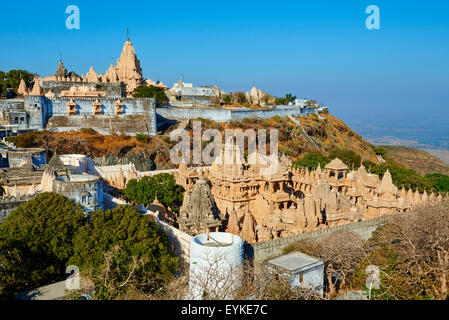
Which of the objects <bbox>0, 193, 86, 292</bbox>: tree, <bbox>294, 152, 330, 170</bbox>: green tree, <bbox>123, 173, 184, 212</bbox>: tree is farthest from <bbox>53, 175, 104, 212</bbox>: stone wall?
<bbox>294, 152, 330, 170</bbox>: green tree

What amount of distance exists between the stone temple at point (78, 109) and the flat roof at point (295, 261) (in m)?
36.9

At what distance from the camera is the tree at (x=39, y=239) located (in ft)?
59.8

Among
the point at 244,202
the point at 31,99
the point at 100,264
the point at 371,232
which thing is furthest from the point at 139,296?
the point at 31,99

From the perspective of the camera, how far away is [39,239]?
20.0m

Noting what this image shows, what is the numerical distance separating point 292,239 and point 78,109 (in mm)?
39049

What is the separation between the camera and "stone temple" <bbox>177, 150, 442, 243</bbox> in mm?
22828

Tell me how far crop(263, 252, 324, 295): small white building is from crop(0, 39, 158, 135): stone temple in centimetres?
3740

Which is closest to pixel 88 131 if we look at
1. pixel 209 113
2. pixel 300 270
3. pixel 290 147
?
pixel 209 113

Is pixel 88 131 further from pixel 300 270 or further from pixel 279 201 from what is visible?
pixel 300 270

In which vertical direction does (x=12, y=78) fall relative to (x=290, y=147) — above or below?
above

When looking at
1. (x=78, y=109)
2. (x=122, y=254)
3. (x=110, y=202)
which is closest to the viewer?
(x=122, y=254)

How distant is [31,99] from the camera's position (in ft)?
163

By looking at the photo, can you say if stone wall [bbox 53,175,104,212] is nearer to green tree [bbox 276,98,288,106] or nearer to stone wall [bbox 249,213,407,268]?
stone wall [bbox 249,213,407,268]
